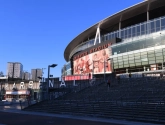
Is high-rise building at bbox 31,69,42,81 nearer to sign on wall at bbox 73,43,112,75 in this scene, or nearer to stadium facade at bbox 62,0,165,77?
stadium facade at bbox 62,0,165,77

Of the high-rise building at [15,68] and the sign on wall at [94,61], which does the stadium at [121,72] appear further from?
the high-rise building at [15,68]

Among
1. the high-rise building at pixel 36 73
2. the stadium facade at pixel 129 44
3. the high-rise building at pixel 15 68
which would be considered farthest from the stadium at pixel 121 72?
the high-rise building at pixel 15 68

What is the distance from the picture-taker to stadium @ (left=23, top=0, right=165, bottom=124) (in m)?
20.3

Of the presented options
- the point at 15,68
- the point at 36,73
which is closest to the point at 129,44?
the point at 36,73

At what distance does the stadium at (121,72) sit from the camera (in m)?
20.3

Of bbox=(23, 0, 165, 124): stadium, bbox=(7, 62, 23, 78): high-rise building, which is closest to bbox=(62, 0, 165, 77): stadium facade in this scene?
bbox=(23, 0, 165, 124): stadium

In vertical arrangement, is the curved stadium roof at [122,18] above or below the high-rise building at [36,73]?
above

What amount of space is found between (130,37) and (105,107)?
123ft

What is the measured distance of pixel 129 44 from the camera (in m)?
50.7

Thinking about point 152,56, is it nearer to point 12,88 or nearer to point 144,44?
point 144,44

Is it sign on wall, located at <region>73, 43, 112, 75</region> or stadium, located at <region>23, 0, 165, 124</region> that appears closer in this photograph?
stadium, located at <region>23, 0, 165, 124</region>

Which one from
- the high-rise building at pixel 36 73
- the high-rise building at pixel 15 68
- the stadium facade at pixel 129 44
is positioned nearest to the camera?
the stadium facade at pixel 129 44

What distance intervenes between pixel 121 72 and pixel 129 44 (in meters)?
6.84

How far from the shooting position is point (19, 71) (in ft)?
518
